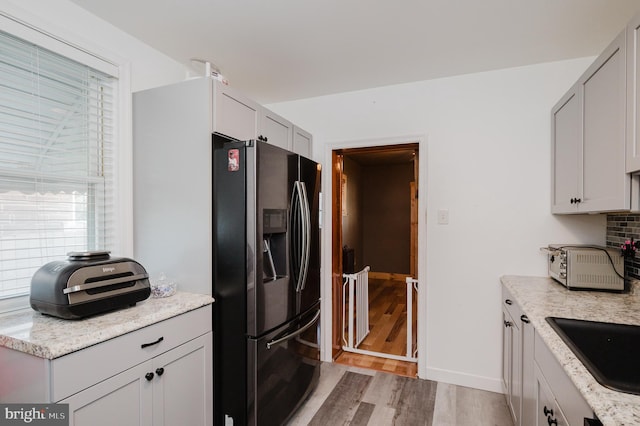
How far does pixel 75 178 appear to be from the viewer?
178cm

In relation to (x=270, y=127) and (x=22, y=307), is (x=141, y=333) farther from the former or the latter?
(x=270, y=127)

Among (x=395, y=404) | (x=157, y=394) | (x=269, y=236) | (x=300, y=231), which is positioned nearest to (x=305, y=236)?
(x=300, y=231)

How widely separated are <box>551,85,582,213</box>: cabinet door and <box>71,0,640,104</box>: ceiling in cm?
41

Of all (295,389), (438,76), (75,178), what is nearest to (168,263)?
(75,178)

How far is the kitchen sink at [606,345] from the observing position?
1.09 m

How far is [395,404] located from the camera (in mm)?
2289

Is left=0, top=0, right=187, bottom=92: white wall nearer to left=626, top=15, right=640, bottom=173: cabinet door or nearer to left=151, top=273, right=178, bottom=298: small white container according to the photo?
left=151, top=273, right=178, bottom=298: small white container

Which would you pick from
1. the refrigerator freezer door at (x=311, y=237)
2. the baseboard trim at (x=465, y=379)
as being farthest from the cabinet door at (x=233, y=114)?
the baseboard trim at (x=465, y=379)

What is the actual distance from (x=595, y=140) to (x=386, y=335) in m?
2.64

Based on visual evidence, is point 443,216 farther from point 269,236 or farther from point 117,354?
point 117,354

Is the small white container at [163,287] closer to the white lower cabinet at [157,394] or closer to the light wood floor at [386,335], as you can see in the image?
the white lower cabinet at [157,394]

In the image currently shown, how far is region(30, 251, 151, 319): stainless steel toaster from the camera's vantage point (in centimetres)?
129

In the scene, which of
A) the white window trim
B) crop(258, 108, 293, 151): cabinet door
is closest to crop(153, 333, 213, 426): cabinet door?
the white window trim

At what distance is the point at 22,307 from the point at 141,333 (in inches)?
28.0
